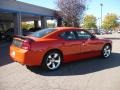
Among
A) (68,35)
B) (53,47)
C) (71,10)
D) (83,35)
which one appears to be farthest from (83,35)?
(71,10)

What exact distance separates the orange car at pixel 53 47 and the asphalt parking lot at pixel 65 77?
1.20 feet

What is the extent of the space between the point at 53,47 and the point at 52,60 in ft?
1.45

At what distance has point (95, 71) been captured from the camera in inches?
290

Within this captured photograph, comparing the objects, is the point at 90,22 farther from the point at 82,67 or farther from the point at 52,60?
the point at 52,60

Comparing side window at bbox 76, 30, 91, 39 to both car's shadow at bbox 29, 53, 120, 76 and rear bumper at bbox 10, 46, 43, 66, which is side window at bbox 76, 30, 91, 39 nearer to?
car's shadow at bbox 29, 53, 120, 76

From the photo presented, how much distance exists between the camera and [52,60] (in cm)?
748

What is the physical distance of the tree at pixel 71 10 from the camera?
3066cm

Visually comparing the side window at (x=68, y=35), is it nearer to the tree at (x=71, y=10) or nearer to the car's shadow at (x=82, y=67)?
the car's shadow at (x=82, y=67)

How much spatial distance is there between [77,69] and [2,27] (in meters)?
37.9

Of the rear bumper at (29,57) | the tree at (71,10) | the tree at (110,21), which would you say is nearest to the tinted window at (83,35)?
the rear bumper at (29,57)

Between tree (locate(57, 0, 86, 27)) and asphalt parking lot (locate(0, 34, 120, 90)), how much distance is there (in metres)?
22.6

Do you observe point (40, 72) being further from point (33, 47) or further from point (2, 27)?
point (2, 27)

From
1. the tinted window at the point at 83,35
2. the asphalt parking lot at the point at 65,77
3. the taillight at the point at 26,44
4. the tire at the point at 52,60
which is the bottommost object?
the asphalt parking lot at the point at 65,77

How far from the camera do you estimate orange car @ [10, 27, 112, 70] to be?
702 cm
